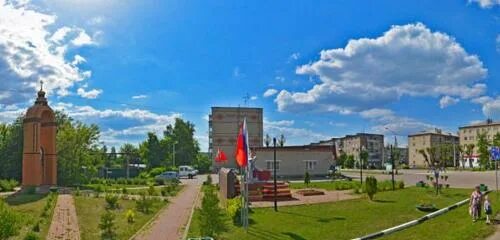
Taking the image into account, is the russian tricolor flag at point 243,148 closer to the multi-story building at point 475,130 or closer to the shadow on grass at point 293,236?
the shadow on grass at point 293,236

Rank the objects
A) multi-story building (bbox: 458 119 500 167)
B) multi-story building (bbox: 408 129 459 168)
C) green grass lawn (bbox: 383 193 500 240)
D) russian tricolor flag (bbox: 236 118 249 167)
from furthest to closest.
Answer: multi-story building (bbox: 408 129 459 168) → multi-story building (bbox: 458 119 500 167) → russian tricolor flag (bbox: 236 118 249 167) → green grass lawn (bbox: 383 193 500 240)

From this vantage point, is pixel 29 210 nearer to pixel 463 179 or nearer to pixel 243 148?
pixel 243 148

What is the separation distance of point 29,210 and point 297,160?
4148 centimetres

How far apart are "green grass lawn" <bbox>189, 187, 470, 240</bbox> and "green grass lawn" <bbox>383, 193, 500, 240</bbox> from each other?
1.18 metres

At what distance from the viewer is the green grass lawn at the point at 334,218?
16141mm

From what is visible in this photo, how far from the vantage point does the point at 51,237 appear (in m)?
17.1

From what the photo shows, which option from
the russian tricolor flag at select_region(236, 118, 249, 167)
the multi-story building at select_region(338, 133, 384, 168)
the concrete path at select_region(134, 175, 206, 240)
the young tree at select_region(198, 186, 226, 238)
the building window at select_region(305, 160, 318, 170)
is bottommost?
the concrete path at select_region(134, 175, 206, 240)

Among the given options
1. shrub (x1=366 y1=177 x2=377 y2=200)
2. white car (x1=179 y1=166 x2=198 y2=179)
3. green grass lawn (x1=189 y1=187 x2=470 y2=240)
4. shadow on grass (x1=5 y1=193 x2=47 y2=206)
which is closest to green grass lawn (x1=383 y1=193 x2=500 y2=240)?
green grass lawn (x1=189 y1=187 x2=470 y2=240)

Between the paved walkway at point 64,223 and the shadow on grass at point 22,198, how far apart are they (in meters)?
1.95

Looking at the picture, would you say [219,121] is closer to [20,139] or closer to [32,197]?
[20,139]

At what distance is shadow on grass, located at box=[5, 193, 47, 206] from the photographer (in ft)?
86.6

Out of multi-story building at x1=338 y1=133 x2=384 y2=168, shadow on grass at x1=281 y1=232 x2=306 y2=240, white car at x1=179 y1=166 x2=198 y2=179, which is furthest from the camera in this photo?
multi-story building at x1=338 y1=133 x2=384 y2=168

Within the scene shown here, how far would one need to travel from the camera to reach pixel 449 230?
48.3 feet

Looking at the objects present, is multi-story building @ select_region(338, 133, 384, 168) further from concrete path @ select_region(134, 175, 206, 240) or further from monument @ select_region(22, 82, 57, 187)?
concrete path @ select_region(134, 175, 206, 240)
